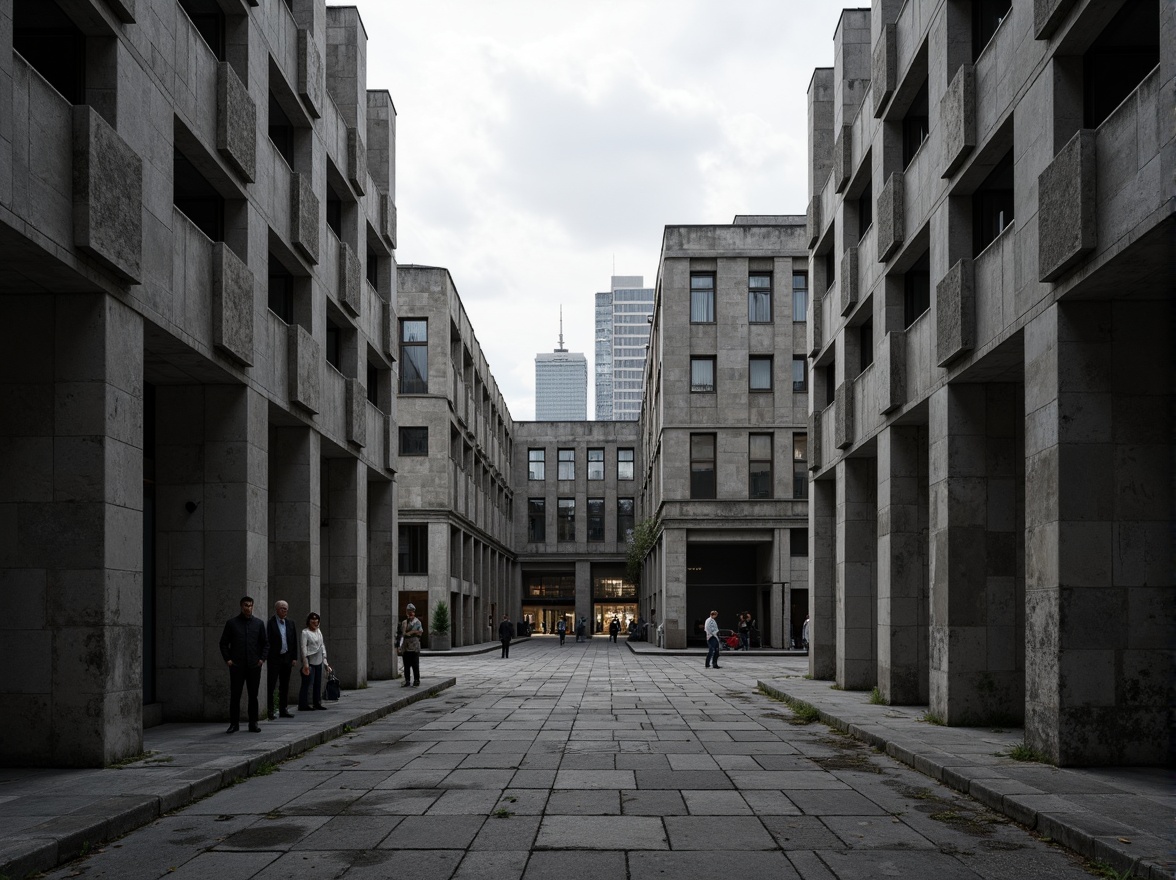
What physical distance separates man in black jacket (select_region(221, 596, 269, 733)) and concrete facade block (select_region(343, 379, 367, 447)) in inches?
358

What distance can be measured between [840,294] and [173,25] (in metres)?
15.2

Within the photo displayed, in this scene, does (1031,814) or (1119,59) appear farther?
(1119,59)

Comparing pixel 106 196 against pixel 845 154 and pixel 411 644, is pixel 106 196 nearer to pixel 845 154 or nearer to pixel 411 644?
pixel 411 644

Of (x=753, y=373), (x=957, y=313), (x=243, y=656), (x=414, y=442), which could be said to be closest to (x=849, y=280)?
(x=957, y=313)

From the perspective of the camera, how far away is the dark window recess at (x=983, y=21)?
16562mm

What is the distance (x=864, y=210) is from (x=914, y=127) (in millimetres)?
4112

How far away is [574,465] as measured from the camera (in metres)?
80.9

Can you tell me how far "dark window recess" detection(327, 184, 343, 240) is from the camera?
1005 inches

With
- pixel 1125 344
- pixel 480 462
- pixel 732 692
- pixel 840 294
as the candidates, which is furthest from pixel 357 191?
pixel 480 462

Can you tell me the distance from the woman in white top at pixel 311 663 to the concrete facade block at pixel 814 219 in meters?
16.4

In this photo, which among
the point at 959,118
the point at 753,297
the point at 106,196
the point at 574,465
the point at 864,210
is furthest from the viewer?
the point at 574,465

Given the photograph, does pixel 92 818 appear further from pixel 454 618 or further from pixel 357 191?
pixel 454 618

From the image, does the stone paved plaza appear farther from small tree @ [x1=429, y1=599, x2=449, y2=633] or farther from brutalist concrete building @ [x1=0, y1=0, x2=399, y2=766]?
small tree @ [x1=429, y1=599, x2=449, y2=633]

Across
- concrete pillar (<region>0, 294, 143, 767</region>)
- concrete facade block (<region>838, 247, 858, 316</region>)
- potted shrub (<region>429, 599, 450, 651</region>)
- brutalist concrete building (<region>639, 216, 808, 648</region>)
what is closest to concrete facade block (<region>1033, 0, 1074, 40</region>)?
concrete pillar (<region>0, 294, 143, 767</region>)
